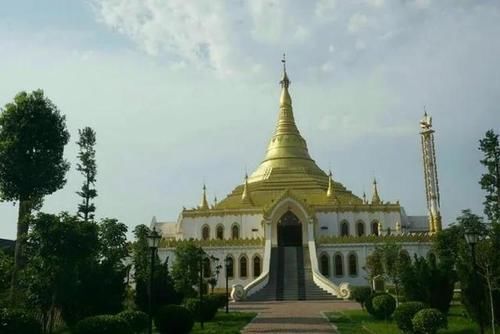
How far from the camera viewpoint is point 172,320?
20.2 meters

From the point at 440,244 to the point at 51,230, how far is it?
30.3 m

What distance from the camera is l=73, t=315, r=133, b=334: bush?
17375mm

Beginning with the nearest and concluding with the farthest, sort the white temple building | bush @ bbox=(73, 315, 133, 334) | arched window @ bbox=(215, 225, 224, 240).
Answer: bush @ bbox=(73, 315, 133, 334)
the white temple building
arched window @ bbox=(215, 225, 224, 240)

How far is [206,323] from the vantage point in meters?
26.0

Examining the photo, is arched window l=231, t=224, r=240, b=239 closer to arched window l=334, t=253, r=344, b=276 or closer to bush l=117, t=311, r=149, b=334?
arched window l=334, t=253, r=344, b=276

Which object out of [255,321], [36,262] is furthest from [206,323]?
[36,262]

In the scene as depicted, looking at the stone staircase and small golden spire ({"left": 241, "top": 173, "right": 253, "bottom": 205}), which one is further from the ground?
small golden spire ({"left": 241, "top": 173, "right": 253, "bottom": 205})

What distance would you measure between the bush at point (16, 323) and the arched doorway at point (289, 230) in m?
36.6

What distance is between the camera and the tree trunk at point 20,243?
25.4 metres

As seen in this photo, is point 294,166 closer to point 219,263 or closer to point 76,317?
point 219,263

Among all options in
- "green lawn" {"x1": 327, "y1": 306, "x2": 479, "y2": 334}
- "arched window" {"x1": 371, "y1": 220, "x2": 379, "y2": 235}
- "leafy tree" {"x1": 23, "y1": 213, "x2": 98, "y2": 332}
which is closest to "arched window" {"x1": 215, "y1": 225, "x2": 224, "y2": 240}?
"arched window" {"x1": 371, "y1": 220, "x2": 379, "y2": 235}

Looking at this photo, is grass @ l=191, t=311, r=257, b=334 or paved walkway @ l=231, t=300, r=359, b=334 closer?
paved walkway @ l=231, t=300, r=359, b=334

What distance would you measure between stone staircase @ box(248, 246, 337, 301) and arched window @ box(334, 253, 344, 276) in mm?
2668

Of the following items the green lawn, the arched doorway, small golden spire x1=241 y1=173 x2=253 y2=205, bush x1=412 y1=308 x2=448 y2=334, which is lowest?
the green lawn
